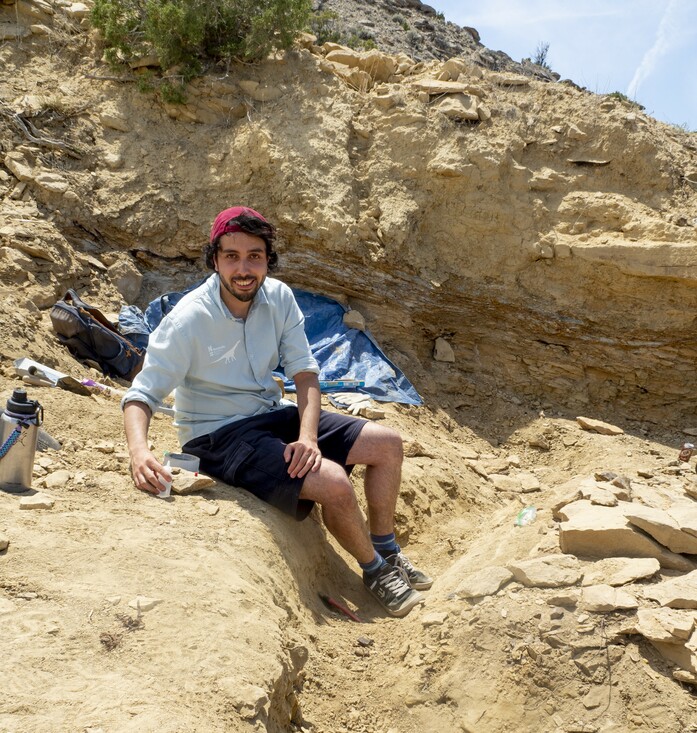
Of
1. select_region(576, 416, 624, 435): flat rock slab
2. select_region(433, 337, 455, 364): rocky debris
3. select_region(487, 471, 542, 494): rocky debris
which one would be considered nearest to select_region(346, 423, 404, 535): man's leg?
select_region(487, 471, 542, 494): rocky debris

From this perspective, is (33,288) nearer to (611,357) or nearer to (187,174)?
(187,174)

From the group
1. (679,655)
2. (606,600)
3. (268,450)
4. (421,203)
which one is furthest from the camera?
(421,203)

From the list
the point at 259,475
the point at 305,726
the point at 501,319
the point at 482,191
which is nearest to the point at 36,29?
the point at 482,191

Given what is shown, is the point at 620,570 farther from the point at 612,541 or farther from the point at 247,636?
the point at 247,636

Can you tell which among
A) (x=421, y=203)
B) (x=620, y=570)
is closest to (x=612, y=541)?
(x=620, y=570)

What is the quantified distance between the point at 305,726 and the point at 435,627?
2.24 feet

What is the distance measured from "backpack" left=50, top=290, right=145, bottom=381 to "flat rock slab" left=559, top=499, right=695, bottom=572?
3.75m

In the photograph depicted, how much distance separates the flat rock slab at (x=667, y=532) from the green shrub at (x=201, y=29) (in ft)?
20.9

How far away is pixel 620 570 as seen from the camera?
9.71ft

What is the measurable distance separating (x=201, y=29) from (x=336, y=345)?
3560 mm

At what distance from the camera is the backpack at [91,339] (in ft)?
18.3

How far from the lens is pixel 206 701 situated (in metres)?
2.07

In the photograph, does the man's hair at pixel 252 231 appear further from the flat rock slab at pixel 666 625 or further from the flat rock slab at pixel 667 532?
the flat rock slab at pixel 666 625

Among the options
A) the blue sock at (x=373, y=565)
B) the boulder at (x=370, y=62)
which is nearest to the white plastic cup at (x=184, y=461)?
the blue sock at (x=373, y=565)
